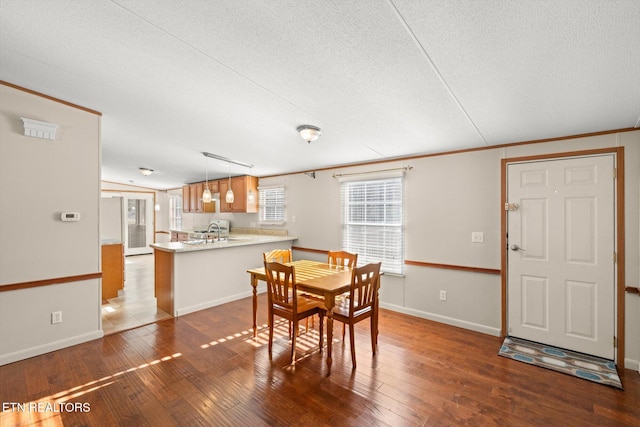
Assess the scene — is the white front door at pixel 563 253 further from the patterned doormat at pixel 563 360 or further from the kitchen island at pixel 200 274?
the kitchen island at pixel 200 274

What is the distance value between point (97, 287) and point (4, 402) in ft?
3.81

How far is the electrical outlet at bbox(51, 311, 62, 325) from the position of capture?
2695 mm

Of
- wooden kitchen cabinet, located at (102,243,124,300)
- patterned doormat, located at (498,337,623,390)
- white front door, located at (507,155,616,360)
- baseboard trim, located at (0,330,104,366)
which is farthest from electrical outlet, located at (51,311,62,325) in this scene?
white front door, located at (507,155,616,360)

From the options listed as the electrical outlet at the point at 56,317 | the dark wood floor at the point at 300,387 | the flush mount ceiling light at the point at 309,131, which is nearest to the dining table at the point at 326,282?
the dark wood floor at the point at 300,387

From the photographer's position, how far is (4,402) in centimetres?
197

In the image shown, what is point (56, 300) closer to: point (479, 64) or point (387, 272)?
point (387, 272)

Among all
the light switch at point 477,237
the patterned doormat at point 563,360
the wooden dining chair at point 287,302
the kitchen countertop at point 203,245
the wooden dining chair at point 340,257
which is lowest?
the patterned doormat at point 563,360

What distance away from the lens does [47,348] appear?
Result: 2654 millimetres

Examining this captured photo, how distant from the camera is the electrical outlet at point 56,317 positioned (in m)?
2.70

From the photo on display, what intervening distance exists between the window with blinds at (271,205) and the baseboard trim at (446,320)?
8.90ft

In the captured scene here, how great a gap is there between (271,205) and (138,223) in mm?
5502

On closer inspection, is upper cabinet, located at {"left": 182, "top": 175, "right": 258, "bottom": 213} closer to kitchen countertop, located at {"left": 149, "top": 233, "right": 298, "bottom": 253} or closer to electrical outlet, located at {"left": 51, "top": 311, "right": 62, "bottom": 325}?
kitchen countertop, located at {"left": 149, "top": 233, "right": 298, "bottom": 253}

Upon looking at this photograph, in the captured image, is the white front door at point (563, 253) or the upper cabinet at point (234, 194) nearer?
the white front door at point (563, 253)

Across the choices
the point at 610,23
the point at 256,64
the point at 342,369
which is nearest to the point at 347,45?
the point at 256,64
